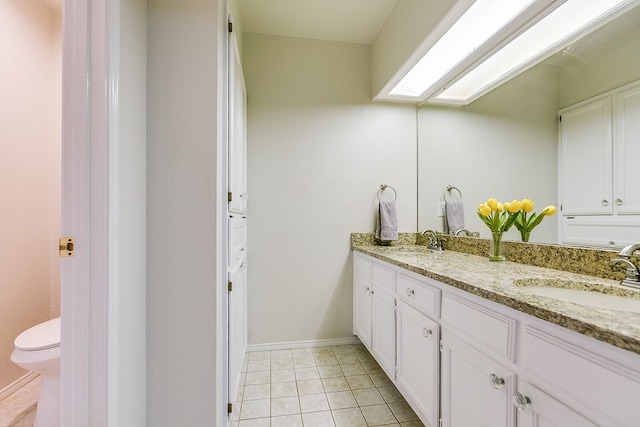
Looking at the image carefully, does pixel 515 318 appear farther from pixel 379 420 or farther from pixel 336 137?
pixel 336 137

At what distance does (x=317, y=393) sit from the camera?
1682 millimetres

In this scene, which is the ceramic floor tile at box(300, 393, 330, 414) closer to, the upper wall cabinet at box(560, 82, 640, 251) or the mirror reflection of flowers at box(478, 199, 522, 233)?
the mirror reflection of flowers at box(478, 199, 522, 233)

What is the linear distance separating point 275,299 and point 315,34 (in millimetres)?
2215

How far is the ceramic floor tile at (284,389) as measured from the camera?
1672 mm

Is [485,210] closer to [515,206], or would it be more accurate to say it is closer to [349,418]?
[515,206]

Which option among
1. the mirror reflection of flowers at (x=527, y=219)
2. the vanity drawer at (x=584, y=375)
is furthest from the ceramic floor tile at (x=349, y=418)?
the mirror reflection of flowers at (x=527, y=219)

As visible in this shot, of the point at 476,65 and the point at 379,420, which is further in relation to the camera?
the point at 476,65

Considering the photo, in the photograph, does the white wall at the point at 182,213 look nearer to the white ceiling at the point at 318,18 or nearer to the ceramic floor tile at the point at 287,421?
the ceramic floor tile at the point at 287,421

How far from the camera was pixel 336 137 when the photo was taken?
92.1 inches

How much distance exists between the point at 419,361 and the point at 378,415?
0.47 m

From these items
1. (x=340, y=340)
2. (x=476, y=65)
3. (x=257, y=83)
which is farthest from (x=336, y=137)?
(x=340, y=340)

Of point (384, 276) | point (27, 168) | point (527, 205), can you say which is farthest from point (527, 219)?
point (27, 168)

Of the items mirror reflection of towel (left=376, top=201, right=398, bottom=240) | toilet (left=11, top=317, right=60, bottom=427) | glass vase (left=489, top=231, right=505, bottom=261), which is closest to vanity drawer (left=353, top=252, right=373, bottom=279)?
mirror reflection of towel (left=376, top=201, right=398, bottom=240)

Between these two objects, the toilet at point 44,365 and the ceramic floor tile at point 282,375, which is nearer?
the toilet at point 44,365
